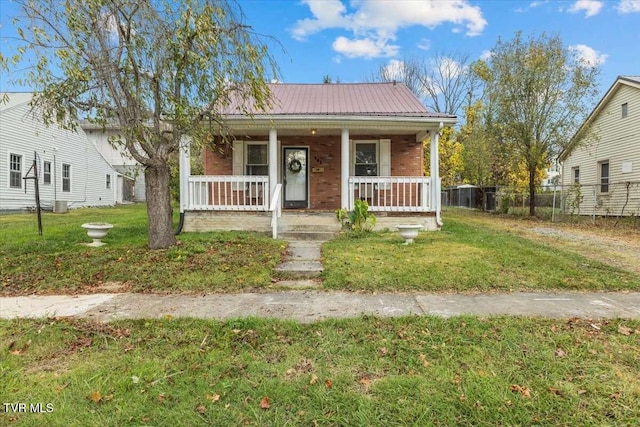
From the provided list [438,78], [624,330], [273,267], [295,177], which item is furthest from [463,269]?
[438,78]

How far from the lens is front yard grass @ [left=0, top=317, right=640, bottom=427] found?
7.10 ft

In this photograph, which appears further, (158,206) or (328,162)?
(328,162)

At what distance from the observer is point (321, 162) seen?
1170 centimetres

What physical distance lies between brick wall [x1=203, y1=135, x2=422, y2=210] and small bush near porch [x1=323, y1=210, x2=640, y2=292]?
15.1 ft

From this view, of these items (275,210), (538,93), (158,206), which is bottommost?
(275,210)

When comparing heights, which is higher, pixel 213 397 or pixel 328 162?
pixel 328 162

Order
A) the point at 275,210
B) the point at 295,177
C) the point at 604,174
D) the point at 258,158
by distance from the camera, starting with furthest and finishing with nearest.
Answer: the point at 604,174 < the point at 295,177 < the point at 258,158 < the point at 275,210

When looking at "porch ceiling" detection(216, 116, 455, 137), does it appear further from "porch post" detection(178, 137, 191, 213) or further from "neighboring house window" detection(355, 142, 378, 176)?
"neighboring house window" detection(355, 142, 378, 176)

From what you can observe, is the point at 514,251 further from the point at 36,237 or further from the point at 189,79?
the point at 36,237

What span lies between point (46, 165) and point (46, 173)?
0.40 m

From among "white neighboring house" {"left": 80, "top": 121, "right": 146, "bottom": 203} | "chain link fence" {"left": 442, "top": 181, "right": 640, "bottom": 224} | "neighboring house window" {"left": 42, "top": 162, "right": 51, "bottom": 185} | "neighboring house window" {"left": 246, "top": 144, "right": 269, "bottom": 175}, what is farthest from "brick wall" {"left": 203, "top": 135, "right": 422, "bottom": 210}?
"white neighboring house" {"left": 80, "top": 121, "right": 146, "bottom": 203}

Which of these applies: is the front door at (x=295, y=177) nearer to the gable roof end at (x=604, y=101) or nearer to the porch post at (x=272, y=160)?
the porch post at (x=272, y=160)

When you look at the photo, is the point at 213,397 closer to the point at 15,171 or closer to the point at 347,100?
the point at 347,100

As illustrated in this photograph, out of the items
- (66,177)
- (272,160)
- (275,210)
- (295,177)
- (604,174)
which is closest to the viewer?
(275,210)
